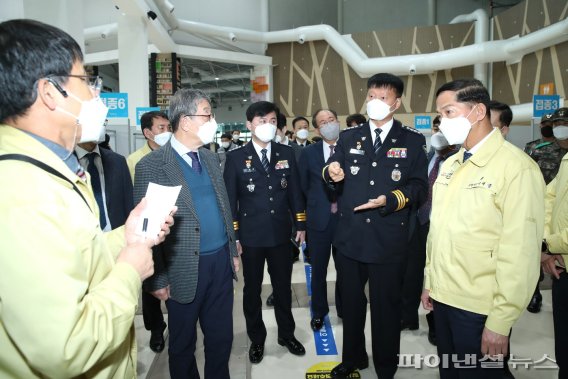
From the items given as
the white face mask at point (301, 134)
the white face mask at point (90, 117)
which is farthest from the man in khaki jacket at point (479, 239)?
the white face mask at point (301, 134)

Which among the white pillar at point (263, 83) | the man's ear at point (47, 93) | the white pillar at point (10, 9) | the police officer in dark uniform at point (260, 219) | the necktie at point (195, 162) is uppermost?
the white pillar at point (263, 83)

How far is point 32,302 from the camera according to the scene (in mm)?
768

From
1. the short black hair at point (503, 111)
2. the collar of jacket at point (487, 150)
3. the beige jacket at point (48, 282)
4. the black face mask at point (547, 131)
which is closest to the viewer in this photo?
the beige jacket at point (48, 282)

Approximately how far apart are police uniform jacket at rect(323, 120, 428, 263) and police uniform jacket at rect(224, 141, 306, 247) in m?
0.54

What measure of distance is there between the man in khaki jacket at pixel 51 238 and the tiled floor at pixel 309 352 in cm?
171

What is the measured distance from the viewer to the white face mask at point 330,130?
131 inches

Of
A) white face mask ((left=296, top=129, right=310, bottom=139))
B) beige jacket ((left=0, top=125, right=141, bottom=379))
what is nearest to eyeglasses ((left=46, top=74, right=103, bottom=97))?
beige jacket ((left=0, top=125, right=141, bottom=379))

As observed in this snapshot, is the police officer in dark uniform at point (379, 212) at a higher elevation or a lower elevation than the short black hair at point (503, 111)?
lower

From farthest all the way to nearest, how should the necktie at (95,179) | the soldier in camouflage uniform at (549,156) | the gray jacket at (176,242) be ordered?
the soldier in camouflage uniform at (549,156) → the necktie at (95,179) → the gray jacket at (176,242)

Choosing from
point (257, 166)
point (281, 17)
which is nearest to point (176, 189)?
point (257, 166)

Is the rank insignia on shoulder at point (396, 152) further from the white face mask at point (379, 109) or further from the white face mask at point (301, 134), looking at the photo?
the white face mask at point (301, 134)

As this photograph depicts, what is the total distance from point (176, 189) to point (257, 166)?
157 centimetres

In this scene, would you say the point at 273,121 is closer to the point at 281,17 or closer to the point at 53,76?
the point at 53,76

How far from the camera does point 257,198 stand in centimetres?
274
